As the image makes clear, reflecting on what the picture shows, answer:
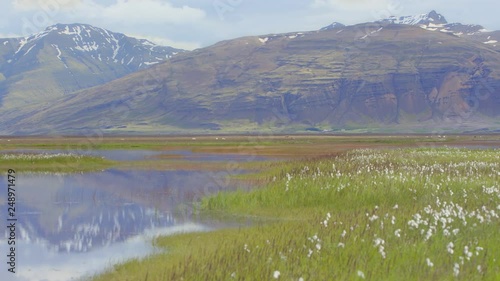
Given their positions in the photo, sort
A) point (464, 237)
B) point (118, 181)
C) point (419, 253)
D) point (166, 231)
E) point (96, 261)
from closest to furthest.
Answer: point (419, 253)
point (464, 237)
point (96, 261)
point (166, 231)
point (118, 181)

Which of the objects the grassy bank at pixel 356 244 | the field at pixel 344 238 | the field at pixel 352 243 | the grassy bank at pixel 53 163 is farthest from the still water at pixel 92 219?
the grassy bank at pixel 53 163

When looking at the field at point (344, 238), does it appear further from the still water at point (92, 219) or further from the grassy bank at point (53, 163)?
the grassy bank at point (53, 163)

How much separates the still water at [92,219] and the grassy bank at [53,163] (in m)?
9.24

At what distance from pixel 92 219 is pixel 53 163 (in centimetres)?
3509

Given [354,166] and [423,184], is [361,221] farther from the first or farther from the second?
[354,166]

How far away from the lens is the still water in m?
17.0

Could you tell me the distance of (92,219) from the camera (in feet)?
80.1

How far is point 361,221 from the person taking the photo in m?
17.6

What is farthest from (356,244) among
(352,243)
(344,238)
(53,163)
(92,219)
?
(53,163)

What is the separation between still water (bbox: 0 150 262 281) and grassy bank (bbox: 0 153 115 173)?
30.3ft

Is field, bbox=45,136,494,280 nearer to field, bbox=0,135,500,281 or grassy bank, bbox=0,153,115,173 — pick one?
field, bbox=0,135,500,281

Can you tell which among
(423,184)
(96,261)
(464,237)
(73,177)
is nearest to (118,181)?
(73,177)

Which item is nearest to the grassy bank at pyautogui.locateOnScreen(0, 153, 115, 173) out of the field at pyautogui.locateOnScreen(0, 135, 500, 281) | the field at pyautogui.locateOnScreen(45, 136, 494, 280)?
the field at pyautogui.locateOnScreen(0, 135, 500, 281)

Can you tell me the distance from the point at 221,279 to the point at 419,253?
459 centimetres
